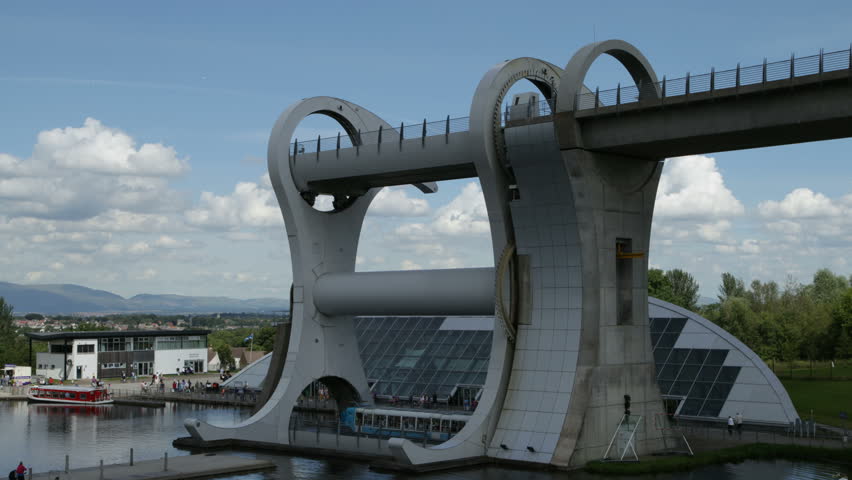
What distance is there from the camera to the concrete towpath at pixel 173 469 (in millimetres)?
33531

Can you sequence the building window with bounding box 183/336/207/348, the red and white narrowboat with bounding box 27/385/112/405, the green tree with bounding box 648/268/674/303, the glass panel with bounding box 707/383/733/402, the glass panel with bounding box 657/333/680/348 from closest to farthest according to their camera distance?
the glass panel with bounding box 707/383/733/402 < the glass panel with bounding box 657/333/680/348 < the red and white narrowboat with bounding box 27/385/112/405 < the building window with bounding box 183/336/207/348 < the green tree with bounding box 648/268/674/303

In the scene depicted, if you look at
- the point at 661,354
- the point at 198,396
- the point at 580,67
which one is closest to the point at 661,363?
the point at 661,354

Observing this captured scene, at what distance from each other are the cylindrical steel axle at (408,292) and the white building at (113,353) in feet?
166

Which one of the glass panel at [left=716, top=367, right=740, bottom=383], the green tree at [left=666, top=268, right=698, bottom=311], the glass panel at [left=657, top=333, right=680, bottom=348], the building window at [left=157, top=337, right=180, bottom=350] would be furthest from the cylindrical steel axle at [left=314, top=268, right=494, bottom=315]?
the green tree at [left=666, top=268, right=698, bottom=311]

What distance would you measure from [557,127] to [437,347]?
93.6 ft

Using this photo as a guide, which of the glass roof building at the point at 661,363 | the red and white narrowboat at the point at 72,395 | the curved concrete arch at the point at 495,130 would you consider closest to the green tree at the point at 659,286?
the glass roof building at the point at 661,363

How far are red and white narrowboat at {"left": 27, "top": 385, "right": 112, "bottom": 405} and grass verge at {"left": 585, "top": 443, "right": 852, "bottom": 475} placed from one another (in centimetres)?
4237

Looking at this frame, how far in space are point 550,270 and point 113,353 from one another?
6404cm

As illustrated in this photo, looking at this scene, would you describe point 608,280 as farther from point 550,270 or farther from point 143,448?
point 143,448

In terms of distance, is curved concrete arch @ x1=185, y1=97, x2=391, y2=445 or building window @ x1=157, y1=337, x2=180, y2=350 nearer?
curved concrete arch @ x1=185, y1=97, x2=391, y2=445

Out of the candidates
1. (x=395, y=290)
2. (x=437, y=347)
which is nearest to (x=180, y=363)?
(x=437, y=347)

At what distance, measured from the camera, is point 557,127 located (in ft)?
119

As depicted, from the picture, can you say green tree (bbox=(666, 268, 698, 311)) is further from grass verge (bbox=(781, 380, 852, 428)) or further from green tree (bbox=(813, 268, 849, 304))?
grass verge (bbox=(781, 380, 852, 428))

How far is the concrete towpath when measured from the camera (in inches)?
1320
